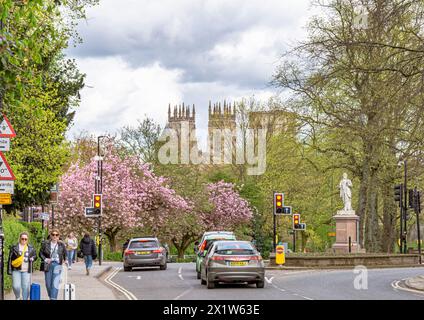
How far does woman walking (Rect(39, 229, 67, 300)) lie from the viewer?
20.9 m

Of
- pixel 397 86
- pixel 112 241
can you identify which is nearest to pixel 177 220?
pixel 112 241

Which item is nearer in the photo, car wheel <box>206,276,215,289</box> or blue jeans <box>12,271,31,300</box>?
blue jeans <box>12,271,31,300</box>

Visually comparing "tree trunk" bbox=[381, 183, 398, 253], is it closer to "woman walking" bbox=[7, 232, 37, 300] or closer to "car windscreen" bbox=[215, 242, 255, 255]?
"car windscreen" bbox=[215, 242, 255, 255]

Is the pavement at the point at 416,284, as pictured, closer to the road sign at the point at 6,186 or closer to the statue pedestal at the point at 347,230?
the road sign at the point at 6,186

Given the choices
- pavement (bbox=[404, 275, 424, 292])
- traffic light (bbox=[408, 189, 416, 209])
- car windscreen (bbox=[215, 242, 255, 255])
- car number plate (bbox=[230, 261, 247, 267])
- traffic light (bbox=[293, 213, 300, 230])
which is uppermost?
traffic light (bbox=[408, 189, 416, 209])

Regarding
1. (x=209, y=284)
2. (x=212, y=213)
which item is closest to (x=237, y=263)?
(x=209, y=284)

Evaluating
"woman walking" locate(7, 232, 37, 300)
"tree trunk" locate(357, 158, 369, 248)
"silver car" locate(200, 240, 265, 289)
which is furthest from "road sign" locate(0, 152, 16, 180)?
"tree trunk" locate(357, 158, 369, 248)

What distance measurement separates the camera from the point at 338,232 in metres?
53.2

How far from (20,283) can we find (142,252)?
20.1 m

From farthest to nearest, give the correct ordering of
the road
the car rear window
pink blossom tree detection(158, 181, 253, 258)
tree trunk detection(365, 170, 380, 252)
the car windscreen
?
pink blossom tree detection(158, 181, 253, 258)
tree trunk detection(365, 170, 380, 252)
the car rear window
the car windscreen
the road

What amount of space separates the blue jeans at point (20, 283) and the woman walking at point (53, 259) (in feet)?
2.78

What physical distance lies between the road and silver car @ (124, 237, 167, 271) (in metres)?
4.36

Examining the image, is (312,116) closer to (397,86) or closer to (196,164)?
(397,86)

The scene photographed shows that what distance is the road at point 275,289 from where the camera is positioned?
23.4 metres
